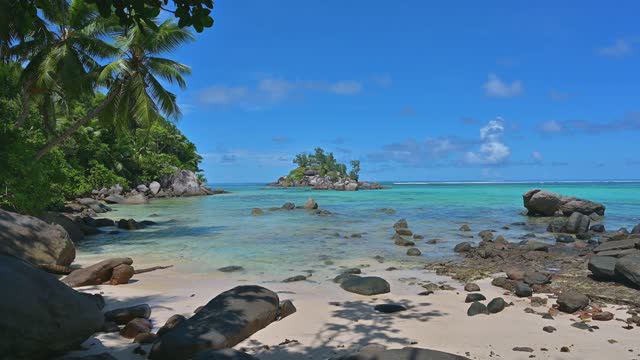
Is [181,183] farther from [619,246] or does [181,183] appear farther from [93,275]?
[619,246]

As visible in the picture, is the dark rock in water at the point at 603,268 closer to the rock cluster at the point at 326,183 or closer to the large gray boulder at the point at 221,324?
the large gray boulder at the point at 221,324

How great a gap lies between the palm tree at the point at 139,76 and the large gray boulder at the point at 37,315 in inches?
617

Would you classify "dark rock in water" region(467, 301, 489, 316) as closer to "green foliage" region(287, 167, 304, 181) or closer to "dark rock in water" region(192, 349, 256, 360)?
"dark rock in water" region(192, 349, 256, 360)

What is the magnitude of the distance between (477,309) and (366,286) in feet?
7.35

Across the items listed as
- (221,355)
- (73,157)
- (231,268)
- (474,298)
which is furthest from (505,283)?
(73,157)

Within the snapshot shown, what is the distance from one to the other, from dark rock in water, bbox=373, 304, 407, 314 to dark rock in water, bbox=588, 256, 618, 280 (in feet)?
16.5

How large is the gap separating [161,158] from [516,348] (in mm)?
52952

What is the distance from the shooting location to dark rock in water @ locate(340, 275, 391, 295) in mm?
8883

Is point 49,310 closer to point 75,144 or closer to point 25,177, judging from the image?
point 25,177

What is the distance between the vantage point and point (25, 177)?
14445 mm

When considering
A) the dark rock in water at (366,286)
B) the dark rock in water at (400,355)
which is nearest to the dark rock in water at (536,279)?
the dark rock in water at (366,286)

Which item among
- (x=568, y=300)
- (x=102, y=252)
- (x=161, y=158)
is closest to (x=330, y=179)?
(x=161, y=158)

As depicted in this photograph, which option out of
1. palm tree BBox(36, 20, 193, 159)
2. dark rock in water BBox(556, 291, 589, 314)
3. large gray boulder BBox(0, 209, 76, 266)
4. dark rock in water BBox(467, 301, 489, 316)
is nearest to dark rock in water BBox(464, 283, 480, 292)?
dark rock in water BBox(467, 301, 489, 316)

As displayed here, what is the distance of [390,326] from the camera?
21.9 feet
